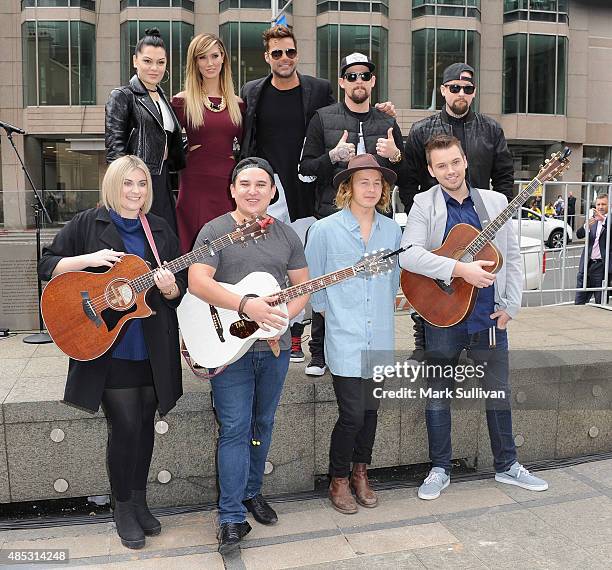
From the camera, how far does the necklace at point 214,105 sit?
14.5 feet

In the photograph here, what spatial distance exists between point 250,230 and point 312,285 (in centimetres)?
43

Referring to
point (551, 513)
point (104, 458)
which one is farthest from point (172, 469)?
point (551, 513)

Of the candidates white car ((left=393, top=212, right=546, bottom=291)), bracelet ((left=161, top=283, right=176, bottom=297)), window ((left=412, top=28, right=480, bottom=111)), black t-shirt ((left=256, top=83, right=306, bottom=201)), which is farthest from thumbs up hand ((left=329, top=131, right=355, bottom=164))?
window ((left=412, top=28, right=480, bottom=111))

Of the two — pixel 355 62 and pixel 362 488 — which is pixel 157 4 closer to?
pixel 355 62

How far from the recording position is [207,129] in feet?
14.4

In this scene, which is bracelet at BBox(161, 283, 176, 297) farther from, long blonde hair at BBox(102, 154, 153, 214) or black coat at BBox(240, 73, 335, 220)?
black coat at BBox(240, 73, 335, 220)

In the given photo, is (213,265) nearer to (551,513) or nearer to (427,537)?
(427,537)

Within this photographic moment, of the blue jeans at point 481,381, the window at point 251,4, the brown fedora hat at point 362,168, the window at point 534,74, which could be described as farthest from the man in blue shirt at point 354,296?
the window at point 534,74

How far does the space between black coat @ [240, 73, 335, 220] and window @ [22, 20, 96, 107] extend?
26.4 m

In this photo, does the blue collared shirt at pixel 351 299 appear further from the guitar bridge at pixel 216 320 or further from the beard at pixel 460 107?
the beard at pixel 460 107

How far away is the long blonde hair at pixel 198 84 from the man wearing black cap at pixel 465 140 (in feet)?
4.02

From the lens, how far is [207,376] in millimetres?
3561

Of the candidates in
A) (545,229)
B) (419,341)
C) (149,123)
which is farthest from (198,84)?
(545,229)

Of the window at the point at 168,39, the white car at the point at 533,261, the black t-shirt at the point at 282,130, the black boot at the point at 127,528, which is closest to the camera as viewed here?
the black boot at the point at 127,528
